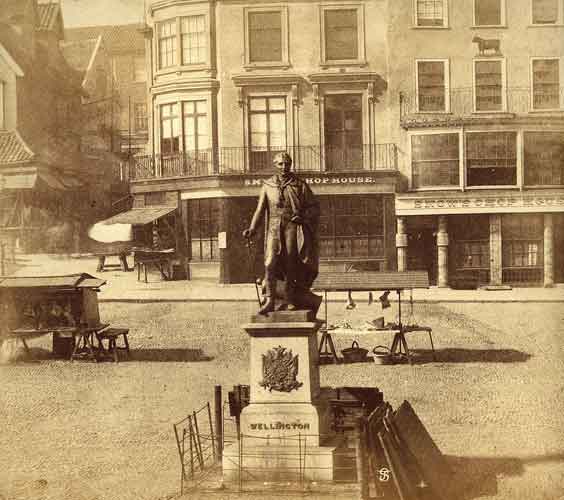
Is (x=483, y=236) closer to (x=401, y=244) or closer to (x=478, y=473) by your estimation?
(x=401, y=244)

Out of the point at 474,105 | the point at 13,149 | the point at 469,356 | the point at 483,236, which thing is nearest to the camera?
the point at 13,149

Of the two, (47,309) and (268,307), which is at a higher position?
(268,307)

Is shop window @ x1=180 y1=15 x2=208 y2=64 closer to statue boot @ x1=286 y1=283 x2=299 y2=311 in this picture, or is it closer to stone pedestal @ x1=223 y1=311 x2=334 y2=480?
statue boot @ x1=286 y1=283 x2=299 y2=311

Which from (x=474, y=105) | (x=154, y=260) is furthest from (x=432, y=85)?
(x=154, y=260)

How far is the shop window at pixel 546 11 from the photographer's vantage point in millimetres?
16222

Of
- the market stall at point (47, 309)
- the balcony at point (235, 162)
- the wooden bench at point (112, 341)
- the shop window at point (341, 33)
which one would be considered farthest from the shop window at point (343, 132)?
the market stall at point (47, 309)

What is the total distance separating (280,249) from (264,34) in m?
11.6

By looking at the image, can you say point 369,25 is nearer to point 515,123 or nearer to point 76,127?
point 515,123

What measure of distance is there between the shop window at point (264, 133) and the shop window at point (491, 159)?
7.36 m

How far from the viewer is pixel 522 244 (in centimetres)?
2420

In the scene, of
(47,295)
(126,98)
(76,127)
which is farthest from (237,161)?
(47,295)

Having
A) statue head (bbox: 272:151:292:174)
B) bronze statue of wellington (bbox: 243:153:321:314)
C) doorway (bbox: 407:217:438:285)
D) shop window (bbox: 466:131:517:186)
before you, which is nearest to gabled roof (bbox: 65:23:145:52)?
statue head (bbox: 272:151:292:174)

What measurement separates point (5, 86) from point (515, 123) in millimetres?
14594

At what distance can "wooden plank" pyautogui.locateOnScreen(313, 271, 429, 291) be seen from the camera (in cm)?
1568
